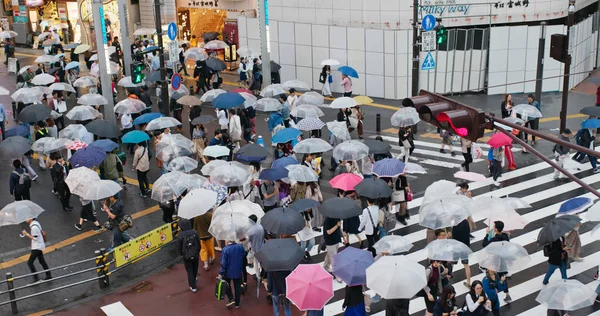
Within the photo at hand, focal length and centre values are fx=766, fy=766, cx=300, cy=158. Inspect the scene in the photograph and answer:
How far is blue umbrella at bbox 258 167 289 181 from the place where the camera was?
686 inches

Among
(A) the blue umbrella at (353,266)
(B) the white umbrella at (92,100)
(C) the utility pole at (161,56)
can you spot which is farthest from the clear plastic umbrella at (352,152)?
(B) the white umbrella at (92,100)

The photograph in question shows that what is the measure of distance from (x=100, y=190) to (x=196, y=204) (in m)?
2.75

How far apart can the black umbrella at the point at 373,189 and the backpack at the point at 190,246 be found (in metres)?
3.53

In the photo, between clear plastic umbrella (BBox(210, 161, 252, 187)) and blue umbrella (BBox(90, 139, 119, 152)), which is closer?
clear plastic umbrella (BBox(210, 161, 252, 187))

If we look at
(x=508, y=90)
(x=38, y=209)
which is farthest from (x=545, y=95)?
(x=38, y=209)

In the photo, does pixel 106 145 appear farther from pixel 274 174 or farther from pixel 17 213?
pixel 274 174

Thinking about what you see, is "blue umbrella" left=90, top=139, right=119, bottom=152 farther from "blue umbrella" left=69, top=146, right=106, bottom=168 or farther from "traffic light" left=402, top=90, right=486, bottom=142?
"traffic light" left=402, top=90, right=486, bottom=142

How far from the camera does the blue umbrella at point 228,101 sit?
2323cm

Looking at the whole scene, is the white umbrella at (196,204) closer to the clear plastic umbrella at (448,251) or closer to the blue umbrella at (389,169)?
the blue umbrella at (389,169)

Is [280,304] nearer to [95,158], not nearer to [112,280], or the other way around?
[112,280]

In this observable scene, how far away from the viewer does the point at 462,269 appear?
16.3m

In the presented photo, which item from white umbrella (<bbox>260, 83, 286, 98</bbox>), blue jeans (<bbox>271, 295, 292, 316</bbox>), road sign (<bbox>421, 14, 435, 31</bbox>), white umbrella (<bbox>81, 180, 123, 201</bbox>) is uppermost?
road sign (<bbox>421, 14, 435, 31</bbox>)

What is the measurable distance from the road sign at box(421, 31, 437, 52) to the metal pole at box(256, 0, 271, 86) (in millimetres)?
7894

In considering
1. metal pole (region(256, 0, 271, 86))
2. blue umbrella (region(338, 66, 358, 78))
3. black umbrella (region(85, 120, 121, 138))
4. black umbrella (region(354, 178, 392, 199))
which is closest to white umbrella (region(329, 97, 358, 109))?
blue umbrella (region(338, 66, 358, 78))
